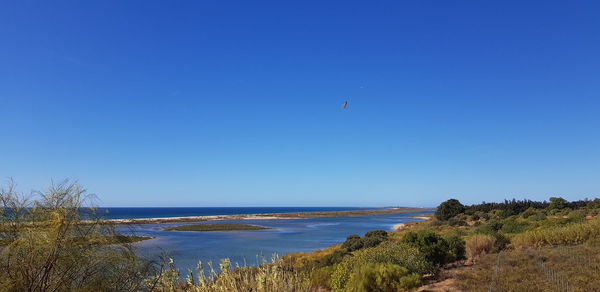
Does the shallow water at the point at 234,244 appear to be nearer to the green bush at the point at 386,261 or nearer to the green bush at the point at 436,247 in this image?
the green bush at the point at 386,261

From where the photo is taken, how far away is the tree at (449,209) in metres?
50.3

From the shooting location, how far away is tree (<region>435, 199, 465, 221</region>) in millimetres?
50312

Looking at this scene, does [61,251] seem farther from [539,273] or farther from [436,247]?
[436,247]

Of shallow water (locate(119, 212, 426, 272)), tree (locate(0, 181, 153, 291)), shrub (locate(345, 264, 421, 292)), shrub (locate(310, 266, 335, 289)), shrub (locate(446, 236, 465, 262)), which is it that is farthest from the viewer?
shallow water (locate(119, 212, 426, 272))

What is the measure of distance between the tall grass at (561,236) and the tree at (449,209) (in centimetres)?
3357

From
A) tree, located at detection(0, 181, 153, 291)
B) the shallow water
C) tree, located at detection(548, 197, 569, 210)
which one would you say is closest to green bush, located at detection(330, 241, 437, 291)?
the shallow water

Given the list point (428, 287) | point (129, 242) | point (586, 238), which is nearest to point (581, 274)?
point (428, 287)

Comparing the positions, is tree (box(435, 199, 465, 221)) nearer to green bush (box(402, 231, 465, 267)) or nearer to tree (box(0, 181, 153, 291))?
green bush (box(402, 231, 465, 267))

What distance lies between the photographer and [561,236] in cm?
1677

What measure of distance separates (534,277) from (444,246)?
5118 mm

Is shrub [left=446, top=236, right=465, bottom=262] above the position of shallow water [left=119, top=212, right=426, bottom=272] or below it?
above

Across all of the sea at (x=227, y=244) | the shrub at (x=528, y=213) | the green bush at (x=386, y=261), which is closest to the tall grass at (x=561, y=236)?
the green bush at (x=386, y=261)

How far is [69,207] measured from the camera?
14.2 ft

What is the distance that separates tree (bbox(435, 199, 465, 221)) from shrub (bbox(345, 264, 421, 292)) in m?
43.1
